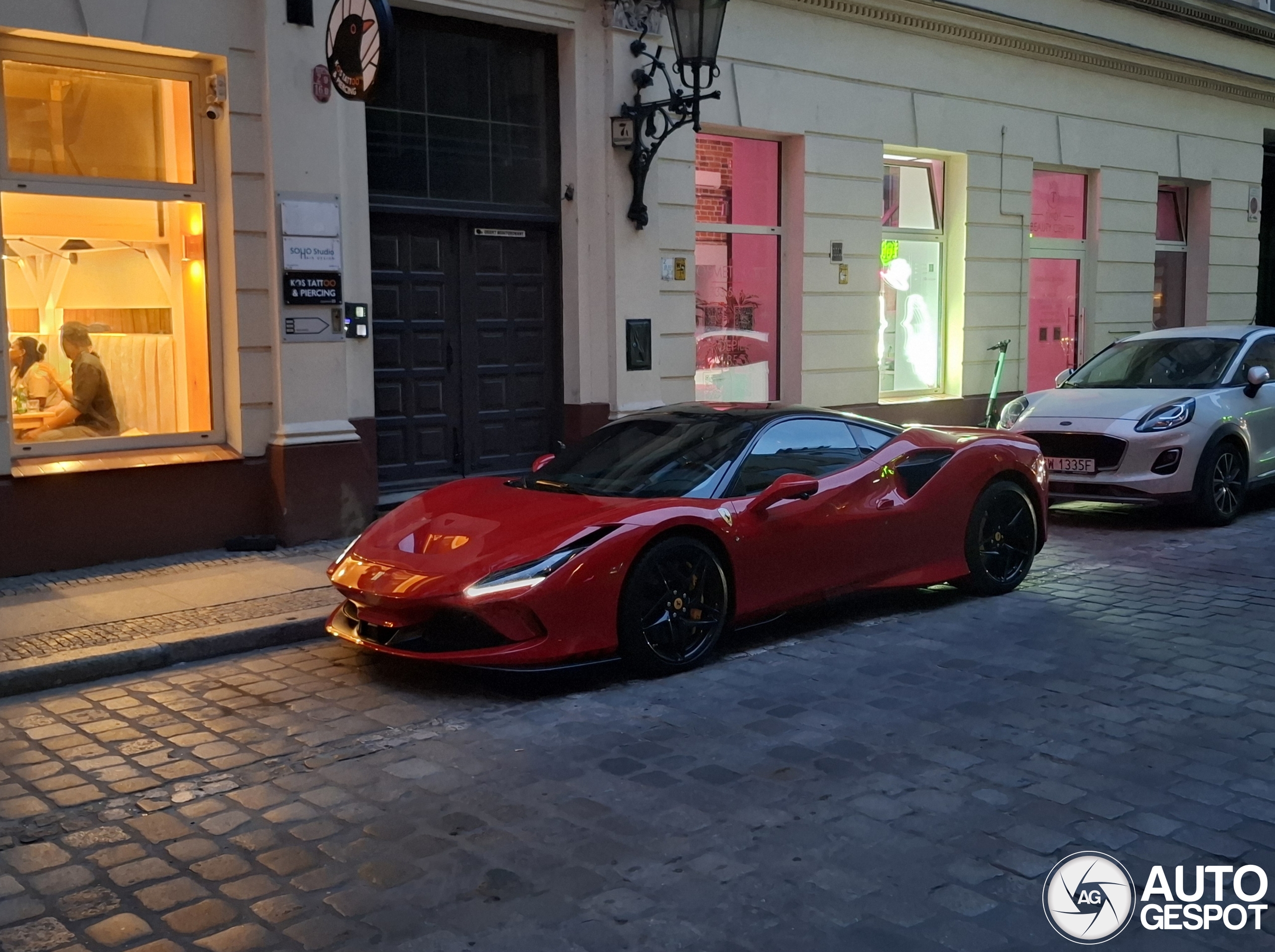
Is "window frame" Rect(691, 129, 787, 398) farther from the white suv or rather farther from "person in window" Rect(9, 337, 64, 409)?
"person in window" Rect(9, 337, 64, 409)

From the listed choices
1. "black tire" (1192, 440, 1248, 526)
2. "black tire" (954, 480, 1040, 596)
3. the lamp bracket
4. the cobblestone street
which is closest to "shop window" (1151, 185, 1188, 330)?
"black tire" (1192, 440, 1248, 526)

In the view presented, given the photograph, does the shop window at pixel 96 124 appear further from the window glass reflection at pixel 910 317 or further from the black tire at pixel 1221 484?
the black tire at pixel 1221 484

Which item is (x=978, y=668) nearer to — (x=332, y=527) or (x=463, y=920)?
(x=463, y=920)

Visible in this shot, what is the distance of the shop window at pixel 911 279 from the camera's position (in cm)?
1516

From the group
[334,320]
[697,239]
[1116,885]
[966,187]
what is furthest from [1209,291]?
[1116,885]

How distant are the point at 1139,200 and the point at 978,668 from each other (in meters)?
14.0

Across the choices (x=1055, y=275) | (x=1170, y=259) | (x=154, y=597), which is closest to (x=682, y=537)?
(x=154, y=597)

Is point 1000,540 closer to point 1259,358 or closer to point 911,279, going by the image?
point 1259,358

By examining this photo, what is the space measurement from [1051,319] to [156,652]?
45.3ft

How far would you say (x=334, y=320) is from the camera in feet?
32.8

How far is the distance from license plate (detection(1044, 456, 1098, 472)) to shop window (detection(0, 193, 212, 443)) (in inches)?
274

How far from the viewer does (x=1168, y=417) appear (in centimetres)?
1064

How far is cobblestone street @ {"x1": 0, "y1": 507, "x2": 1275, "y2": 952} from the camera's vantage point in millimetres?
3814

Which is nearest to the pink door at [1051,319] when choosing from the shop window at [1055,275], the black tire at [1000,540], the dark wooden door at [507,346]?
the shop window at [1055,275]
